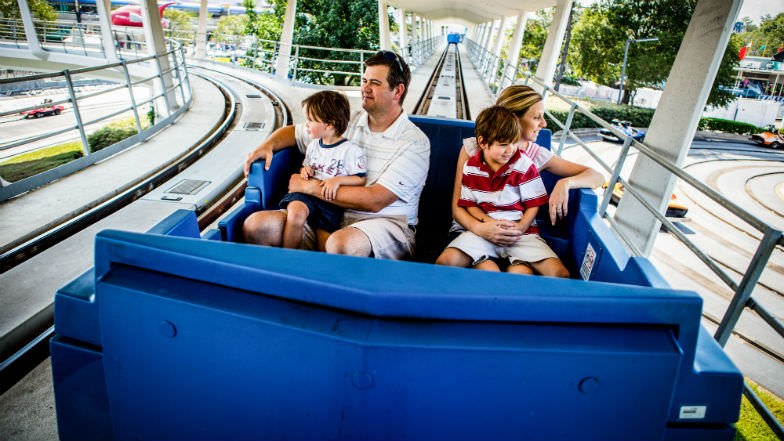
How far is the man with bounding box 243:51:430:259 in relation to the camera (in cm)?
181

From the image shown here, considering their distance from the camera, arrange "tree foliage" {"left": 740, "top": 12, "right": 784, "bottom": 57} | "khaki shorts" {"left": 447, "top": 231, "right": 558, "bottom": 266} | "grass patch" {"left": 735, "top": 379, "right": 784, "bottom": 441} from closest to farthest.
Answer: "khaki shorts" {"left": 447, "top": 231, "right": 558, "bottom": 266}, "grass patch" {"left": 735, "top": 379, "right": 784, "bottom": 441}, "tree foliage" {"left": 740, "top": 12, "right": 784, "bottom": 57}

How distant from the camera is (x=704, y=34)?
12.1 feet

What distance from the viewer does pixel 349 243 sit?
1.68 m

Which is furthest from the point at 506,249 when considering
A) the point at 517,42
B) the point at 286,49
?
the point at 517,42

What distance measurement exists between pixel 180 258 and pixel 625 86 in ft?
133

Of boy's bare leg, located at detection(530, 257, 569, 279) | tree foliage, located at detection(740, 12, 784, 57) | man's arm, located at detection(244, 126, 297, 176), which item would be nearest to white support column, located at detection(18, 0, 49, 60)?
man's arm, located at detection(244, 126, 297, 176)

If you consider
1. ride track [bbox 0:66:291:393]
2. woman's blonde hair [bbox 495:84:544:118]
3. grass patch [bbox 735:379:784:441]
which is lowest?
grass patch [bbox 735:379:784:441]

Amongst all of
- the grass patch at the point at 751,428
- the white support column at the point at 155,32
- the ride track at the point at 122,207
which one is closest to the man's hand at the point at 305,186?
the ride track at the point at 122,207

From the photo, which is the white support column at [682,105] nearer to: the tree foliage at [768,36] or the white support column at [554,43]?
the white support column at [554,43]

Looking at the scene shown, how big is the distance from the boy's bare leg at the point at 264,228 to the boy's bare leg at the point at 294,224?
0.10 ft

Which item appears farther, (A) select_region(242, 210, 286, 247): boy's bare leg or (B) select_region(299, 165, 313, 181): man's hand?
(B) select_region(299, 165, 313, 181): man's hand

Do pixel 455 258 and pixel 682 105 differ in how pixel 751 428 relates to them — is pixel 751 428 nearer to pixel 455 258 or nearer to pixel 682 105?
pixel 682 105

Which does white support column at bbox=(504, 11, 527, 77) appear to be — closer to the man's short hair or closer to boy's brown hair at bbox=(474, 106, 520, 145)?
the man's short hair

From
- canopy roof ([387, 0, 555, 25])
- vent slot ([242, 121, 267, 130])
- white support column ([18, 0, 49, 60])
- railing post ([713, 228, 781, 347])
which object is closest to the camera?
railing post ([713, 228, 781, 347])
